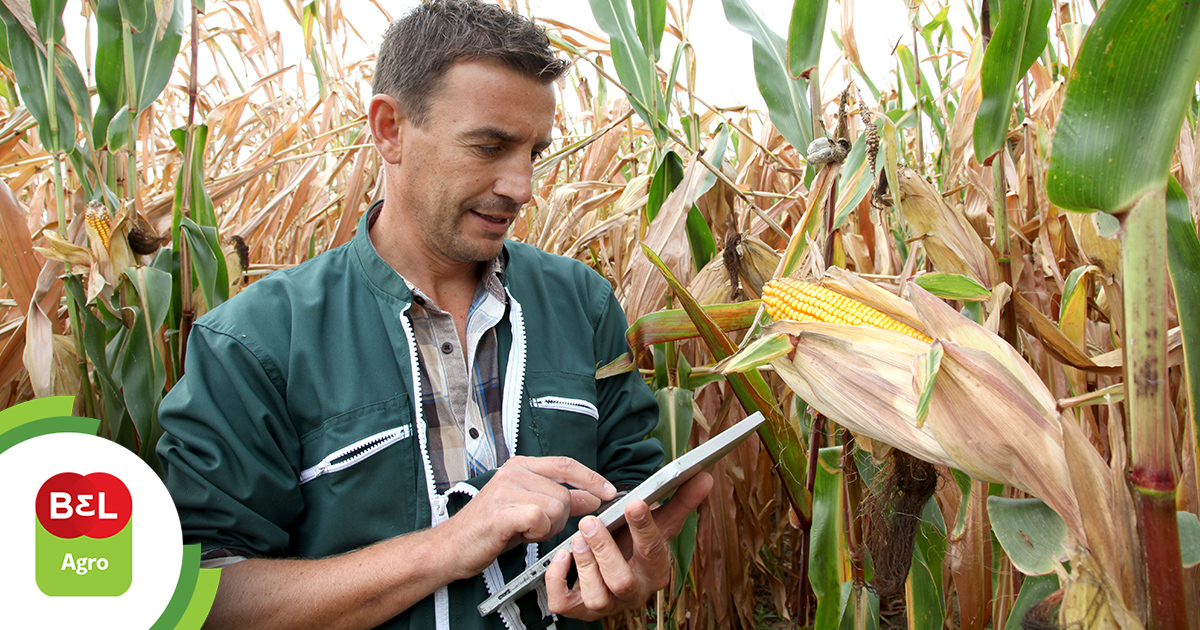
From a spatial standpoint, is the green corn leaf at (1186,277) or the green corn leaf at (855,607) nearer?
the green corn leaf at (1186,277)

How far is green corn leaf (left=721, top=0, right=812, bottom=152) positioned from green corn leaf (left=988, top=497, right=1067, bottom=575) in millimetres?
840

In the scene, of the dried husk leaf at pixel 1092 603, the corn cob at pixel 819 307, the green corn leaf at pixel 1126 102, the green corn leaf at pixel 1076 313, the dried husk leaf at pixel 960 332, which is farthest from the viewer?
the green corn leaf at pixel 1076 313

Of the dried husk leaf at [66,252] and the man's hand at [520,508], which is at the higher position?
the dried husk leaf at [66,252]

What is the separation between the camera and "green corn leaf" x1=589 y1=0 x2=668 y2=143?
1.60 meters

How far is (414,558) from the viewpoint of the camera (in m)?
1.24

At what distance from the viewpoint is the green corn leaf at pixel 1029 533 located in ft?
2.47

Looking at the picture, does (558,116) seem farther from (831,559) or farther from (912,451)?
(912,451)

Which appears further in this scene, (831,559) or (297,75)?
(297,75)

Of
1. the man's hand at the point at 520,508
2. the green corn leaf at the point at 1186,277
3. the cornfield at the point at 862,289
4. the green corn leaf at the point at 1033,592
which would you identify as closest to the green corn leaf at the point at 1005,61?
the cornfield at the point at 862,289

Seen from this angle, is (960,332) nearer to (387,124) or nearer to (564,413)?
(564,413)

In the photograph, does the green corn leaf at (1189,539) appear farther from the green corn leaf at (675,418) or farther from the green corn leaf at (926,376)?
the green corn leaf at (675,418)

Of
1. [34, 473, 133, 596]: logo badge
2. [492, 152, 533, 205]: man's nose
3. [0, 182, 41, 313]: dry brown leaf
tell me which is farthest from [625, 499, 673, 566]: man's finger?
[0, 182, 41, 313]: dry brown leaf

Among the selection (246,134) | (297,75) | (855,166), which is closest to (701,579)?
(855,166)

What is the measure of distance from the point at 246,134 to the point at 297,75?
952 mm
